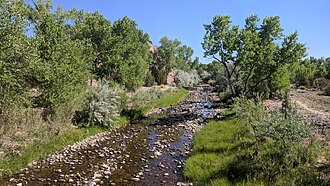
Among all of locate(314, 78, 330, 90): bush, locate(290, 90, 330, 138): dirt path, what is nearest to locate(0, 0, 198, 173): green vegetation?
locate(290, 90, 330, 138): dirt path

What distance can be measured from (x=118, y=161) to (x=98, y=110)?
6.82m

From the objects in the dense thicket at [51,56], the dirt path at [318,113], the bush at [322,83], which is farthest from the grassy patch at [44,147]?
the bush at [322,83]

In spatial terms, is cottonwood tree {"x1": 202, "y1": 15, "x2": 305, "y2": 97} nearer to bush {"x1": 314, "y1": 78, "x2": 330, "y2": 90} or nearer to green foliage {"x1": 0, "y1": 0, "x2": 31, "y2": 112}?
green foliage {"x1": 0, "y1": 0, "x2": 31, "y2": 112}

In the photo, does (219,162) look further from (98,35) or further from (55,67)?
(98,35)

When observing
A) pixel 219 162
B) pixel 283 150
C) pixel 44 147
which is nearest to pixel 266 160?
pixel 283 150

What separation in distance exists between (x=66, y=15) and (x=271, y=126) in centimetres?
3339

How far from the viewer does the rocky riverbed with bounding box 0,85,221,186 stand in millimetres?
9523

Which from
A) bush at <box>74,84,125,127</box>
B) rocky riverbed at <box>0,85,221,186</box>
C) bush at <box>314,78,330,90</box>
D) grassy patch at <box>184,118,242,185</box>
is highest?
bush at <box>314,78,330,90</box>

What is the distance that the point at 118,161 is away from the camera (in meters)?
11.7

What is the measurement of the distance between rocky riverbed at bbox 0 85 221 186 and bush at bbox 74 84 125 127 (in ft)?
4.02

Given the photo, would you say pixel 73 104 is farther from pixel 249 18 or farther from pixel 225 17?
pixel 249 18

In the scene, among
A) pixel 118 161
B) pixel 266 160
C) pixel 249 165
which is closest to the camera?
pixel 266 160

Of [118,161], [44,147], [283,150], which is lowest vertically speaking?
[118,161]

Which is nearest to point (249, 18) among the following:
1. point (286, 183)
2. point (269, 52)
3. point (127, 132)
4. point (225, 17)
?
point (225, 17)
